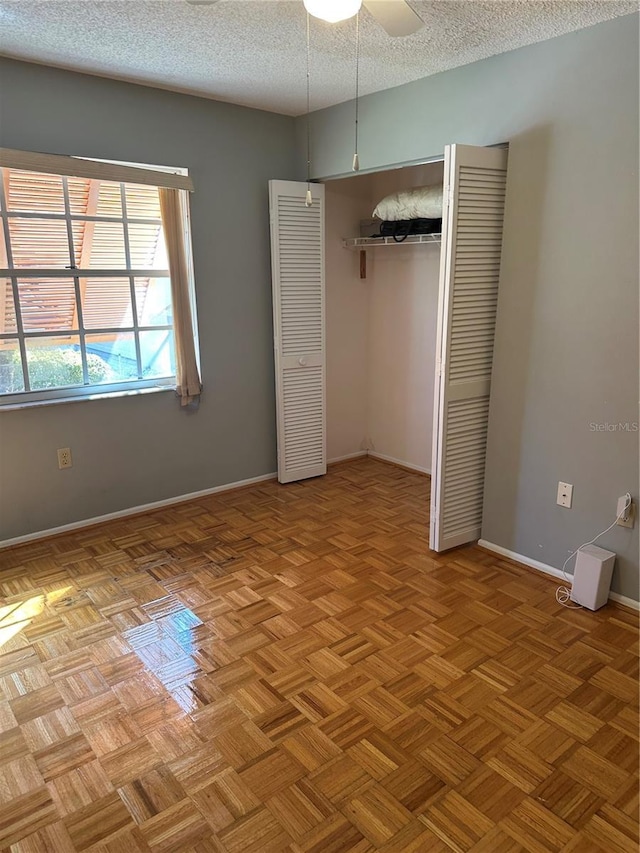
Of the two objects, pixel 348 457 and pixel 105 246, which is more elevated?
pixel 105 246

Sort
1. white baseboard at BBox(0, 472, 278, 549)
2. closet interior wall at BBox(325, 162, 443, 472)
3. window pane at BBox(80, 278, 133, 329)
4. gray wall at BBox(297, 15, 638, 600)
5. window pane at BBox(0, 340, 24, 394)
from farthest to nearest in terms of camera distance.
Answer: closet interior wall at BBox(325, 162, 443, 472)
window pane at BBox(80, 278, 133, 329)
white baseboard at BBox(0, 472, 278, 549)
window pane at BBox(0, 340, 24, 394)
gray wall at BBox(297, 15, 638, 600)

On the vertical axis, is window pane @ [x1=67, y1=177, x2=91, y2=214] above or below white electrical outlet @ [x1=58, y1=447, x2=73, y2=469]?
above

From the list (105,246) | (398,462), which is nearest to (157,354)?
(105,246)

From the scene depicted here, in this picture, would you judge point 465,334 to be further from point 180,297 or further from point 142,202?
point 142,202

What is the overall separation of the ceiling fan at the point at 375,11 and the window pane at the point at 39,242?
1739 millimetres

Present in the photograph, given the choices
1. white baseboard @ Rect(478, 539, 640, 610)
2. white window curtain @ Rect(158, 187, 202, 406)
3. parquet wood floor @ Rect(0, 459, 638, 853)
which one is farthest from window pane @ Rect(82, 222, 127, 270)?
white baseboard @ Rect(478, 539, 640, 610)

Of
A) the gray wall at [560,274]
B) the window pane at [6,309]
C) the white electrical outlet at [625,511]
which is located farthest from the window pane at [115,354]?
the white electrical outlet at [625,511]

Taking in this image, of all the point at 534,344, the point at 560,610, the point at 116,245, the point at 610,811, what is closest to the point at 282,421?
the point at 116,245

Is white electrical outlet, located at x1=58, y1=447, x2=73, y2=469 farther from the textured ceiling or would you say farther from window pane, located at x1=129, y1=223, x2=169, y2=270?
the textured ceiling

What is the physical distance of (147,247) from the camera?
355 cm

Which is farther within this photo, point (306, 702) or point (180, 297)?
point (180, 297)

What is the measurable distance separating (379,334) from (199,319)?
1.53 meters

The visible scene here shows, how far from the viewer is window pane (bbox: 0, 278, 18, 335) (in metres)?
3.08

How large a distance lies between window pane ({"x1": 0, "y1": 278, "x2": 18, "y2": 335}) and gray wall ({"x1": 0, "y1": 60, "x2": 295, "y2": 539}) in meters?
0.46
